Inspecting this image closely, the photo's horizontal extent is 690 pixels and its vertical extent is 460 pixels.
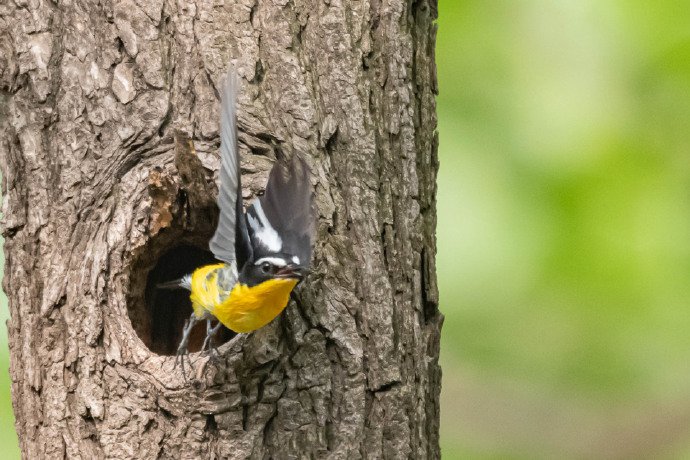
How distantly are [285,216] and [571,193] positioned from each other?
6.29ft

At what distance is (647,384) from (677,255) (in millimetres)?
1070

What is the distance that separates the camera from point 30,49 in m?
3.18

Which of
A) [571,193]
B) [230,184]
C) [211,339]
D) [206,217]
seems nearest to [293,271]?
[230,184]

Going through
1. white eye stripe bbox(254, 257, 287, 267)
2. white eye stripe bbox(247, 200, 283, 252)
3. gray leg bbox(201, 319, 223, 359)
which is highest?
white eye stripe bbox(247, 200, 283, 252)

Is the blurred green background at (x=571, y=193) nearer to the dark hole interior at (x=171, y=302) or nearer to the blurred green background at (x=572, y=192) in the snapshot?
the blurred green background at (x=572, y=192)

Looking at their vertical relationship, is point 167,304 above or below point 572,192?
below

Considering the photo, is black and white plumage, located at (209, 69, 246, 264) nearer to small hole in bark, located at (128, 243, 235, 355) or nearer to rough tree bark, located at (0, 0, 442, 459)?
rough tree bark, located at (0, 0, 442, 459)

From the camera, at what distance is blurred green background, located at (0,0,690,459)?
4176mm

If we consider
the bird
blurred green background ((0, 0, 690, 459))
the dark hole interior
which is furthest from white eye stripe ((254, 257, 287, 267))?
blurred green background ((0, 0, 690, 459))

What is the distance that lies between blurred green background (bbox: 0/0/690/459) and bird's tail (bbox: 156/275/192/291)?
82 cm

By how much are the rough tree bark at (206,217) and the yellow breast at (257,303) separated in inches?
3.6

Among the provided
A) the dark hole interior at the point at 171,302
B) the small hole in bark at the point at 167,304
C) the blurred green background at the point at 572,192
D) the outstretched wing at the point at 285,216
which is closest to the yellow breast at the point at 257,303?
the outstretched wing at the point at 285,216

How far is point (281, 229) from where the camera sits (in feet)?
8.88

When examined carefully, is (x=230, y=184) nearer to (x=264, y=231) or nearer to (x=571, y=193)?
(x=264, y=231)
